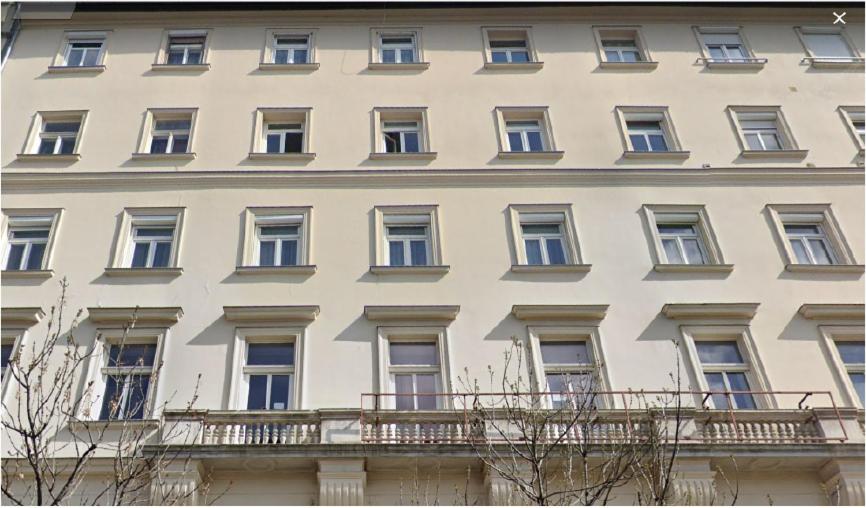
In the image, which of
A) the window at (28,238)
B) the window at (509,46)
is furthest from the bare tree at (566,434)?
the window at (509,46)

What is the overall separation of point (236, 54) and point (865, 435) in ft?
55.9

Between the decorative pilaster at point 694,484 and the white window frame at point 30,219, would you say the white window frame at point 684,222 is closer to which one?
the decorative pilaster at point 694,484

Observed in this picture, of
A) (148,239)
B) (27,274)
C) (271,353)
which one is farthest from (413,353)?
(27,274)

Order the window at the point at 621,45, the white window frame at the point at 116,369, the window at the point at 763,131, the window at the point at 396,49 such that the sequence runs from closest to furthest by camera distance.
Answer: the white window frame at the point at 116,369, the window at the point at 763,131, the window at the point at 396,49, the window at the point at 621,45

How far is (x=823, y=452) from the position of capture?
13.4 m

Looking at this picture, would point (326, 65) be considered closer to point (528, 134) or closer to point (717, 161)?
point (528, 134)

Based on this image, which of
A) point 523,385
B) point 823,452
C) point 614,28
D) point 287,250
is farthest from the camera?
point 614,28

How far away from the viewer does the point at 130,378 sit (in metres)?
14.2

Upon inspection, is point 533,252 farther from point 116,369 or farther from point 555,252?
point 116,369

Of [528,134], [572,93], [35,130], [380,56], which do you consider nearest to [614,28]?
[572,93]

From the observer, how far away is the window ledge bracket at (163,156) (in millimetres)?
18953

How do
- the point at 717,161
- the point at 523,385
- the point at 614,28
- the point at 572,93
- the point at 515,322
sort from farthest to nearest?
1. the point at 614,28
2. the point at 572,93
3. the point at 717,161
4. the point at 515,322
5. the point at 523,385

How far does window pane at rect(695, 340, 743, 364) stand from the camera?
15.8 m

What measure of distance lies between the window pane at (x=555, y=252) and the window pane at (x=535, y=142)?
2828mm
